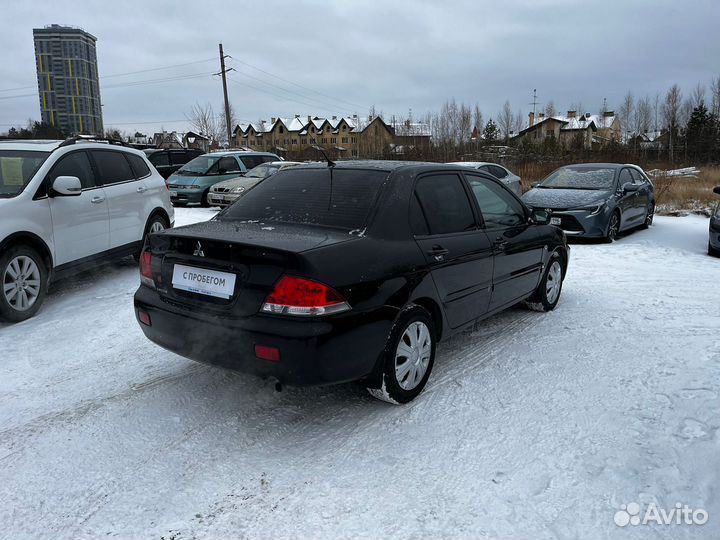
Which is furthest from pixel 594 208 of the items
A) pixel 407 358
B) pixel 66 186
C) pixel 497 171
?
pixel 66 186

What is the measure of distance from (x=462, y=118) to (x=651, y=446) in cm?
7184

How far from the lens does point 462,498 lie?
2.67m

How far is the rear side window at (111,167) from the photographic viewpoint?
6.68m

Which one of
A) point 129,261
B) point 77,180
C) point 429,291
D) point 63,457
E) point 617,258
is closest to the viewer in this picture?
point 63,457

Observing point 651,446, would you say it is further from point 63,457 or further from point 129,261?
point 129,261

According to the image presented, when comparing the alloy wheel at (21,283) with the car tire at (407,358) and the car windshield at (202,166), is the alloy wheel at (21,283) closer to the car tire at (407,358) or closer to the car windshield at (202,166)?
the car tire at (407,358)

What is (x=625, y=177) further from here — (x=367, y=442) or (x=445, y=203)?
(x=367, y=442)

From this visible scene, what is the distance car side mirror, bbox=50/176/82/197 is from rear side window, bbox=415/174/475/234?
12.5 feet

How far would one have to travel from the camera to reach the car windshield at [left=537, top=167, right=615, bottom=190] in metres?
11.1

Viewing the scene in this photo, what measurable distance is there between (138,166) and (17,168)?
1887 mm

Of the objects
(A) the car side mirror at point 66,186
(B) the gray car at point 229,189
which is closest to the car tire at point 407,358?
(A) the car side mirror at point 66,186

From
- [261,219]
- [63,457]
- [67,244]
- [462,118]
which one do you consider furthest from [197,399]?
[462,118]

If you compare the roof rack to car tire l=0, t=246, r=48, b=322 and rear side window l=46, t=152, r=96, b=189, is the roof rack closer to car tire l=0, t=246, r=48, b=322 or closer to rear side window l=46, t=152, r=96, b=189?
rear side window l=46, t=152, r=96, b=189

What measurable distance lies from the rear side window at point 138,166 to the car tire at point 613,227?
8049mm
